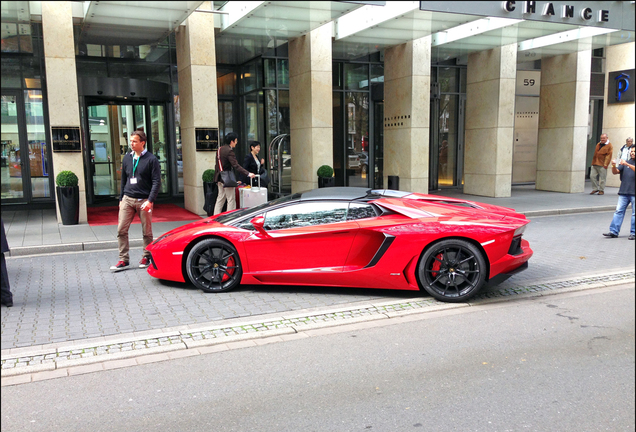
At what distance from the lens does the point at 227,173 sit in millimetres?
11070

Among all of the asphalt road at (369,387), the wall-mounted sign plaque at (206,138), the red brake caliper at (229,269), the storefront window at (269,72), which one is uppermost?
the storefront window at (269,72)

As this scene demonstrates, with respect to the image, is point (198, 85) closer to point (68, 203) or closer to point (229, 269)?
point (68, 203)

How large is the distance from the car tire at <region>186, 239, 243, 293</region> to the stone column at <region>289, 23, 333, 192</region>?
28.1ft

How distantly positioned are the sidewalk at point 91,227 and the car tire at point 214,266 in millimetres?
3990

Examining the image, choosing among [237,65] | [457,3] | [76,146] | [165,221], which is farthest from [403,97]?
[457,3]

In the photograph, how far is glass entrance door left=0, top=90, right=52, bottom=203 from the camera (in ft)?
50.9

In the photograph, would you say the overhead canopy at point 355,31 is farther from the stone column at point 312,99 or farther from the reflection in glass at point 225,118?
the reflection in glass at point 225,118

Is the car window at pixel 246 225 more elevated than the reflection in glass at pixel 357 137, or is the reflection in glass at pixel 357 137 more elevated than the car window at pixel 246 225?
the reflection in glass at pixel 357 137

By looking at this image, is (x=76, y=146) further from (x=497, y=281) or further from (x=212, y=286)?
(x=497, y=281)

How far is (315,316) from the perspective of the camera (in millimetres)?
5910

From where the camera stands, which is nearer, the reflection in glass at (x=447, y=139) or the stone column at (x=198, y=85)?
the stone column at (x=198, y=85)

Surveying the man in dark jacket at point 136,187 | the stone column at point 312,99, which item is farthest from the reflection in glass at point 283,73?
the man in dark jacket at point 136,187

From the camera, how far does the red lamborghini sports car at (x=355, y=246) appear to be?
6219 mm

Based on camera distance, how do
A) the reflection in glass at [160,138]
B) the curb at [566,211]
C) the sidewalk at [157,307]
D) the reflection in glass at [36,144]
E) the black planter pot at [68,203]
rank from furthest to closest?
the reflection in glass at [160,138], the reflection in glass at [36,144], the curb at [566,211], the black planter pot at [68,203], the sidewalk at [157,307]
